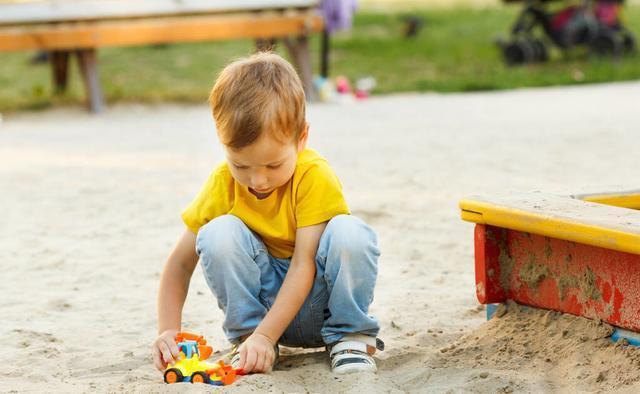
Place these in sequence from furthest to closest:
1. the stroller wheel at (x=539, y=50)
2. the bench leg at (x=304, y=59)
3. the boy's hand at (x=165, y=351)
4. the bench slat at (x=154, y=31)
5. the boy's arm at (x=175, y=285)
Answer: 1. the stroller wheel at (x=539, y=50)
2. the bench leg at (x=304, y=59)
3. the bench slat at (x=154, y=31)
4. the boy's arm at (x=175, y=285)
5. the boy's hand at (x=165, y=351)

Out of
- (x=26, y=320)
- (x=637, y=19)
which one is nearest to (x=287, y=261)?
(x=26, y=320)

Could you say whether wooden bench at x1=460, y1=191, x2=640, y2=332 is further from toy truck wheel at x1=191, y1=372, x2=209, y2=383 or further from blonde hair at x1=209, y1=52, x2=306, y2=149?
toy truck wheel at x1=191, y1=372, x2=209, y2=383

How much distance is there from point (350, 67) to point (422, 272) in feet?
24.5

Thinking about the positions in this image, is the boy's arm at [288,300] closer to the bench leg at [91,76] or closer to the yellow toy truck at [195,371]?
the yellow toy truck at [195,371]

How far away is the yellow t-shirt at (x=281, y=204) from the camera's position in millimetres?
2480

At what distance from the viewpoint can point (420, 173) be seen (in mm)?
5180

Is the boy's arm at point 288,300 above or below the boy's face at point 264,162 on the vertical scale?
below

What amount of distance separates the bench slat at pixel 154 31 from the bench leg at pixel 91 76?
0.47 feet

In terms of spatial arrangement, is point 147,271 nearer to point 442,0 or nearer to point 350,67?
point 350,67

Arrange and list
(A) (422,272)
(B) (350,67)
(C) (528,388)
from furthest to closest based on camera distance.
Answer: (B) (350,67)
(A) (422,272)
(C) (528,388)

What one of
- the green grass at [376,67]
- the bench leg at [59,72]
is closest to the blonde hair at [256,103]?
the green grass at [376,67]

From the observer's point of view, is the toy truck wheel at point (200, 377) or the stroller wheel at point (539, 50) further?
the stroller wheel at point (539, 50)

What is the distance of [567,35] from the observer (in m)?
10.4

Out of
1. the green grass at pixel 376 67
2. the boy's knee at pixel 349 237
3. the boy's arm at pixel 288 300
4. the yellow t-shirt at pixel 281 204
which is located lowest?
the green grass at pixel 376 67
